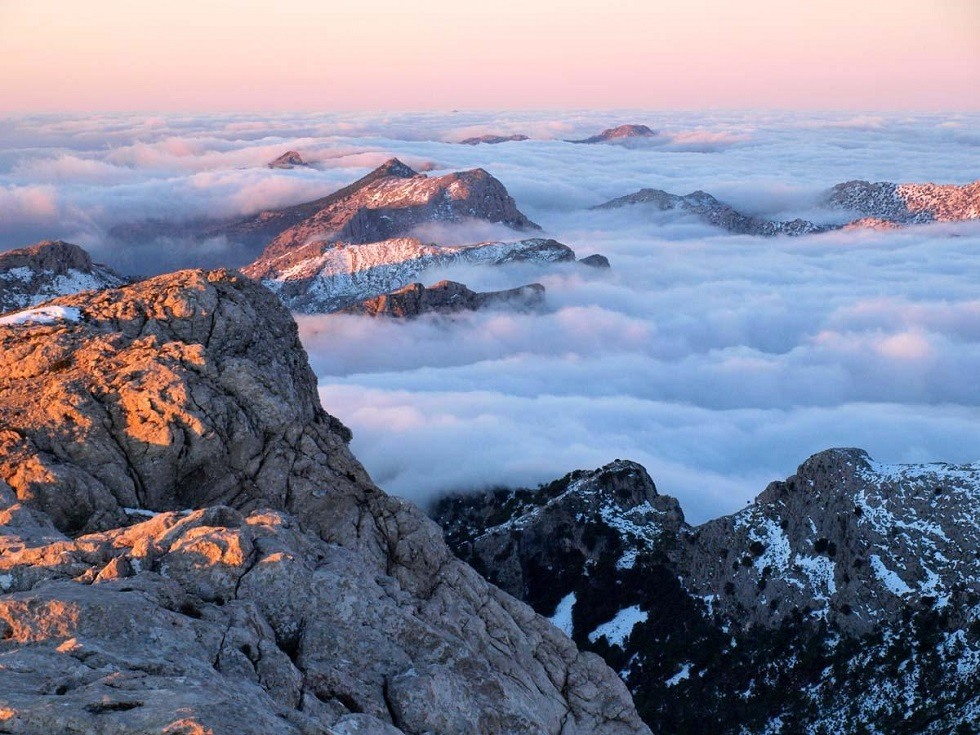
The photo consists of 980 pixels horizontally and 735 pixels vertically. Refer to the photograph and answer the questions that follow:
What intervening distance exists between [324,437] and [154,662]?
18017mm

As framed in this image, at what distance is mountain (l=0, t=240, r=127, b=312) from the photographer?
509 ft

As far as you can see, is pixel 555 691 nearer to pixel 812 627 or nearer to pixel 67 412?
pixel 67 412

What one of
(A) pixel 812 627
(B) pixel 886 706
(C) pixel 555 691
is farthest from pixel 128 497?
(A) pixel 812 627

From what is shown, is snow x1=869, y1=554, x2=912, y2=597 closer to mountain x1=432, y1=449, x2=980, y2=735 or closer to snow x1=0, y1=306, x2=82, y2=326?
mountain x1=432, y1=449, x2=980, y2=735

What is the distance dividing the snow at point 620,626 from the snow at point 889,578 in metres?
17.8

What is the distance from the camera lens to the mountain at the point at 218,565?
1900cm

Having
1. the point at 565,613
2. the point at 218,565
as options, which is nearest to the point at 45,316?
the point at 218,565

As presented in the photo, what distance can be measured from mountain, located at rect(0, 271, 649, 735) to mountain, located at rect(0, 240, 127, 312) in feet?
412

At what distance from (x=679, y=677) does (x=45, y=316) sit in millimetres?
54252

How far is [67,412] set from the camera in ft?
109

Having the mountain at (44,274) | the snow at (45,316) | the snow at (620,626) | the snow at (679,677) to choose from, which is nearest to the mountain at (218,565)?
the snow at (45,316)

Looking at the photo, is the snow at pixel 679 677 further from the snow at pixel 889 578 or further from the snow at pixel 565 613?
the snow at pixel 889 578

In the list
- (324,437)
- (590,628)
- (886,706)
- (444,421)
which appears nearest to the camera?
(324,437)

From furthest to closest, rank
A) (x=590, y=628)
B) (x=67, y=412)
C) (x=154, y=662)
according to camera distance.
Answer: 1. (x=590, y=628)
2. (x=67, y=412)
3. (x=154, y=662)
